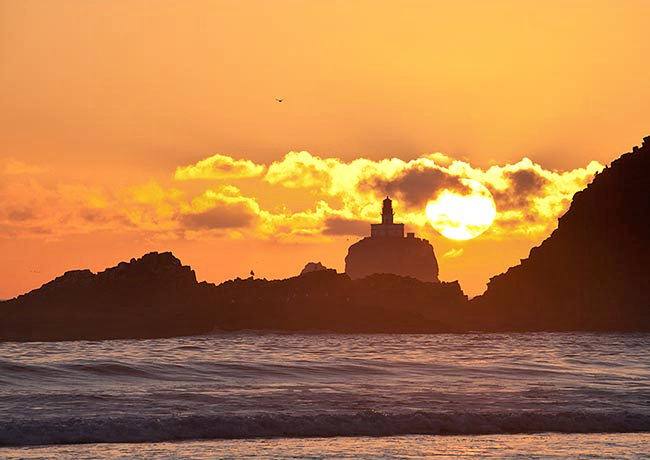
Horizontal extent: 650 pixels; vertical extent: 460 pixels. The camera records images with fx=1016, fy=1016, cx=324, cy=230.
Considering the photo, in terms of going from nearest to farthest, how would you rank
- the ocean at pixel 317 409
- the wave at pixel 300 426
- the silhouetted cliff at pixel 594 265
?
the ocean at pixel 317 409
the wave at pixel 300 426
the silhouetted cliff at pixel 594 265

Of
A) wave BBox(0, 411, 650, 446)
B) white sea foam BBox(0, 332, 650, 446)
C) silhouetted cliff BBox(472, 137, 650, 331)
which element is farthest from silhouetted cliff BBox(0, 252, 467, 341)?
wave BBox(0, 411, 650, 446)

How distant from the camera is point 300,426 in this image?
107 ft

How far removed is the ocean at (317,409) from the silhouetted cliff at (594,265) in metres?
98.8

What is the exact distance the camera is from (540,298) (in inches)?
6348

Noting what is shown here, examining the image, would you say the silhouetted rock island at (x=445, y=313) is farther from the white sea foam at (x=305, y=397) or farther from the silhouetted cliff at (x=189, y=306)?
the white sea foam at (x=305, y=397)

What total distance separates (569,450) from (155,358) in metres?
38.8

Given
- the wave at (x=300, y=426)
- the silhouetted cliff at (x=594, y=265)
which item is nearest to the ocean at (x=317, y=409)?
the wave at (x=300, y=426)

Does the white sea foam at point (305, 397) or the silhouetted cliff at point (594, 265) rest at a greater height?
the silhouetted cliff at point (594, 265)

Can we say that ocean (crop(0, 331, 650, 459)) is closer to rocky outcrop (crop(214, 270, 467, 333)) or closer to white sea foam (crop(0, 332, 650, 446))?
white sea foam (crop(0, 332, 650, 446))

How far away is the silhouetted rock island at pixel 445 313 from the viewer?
146875 mm

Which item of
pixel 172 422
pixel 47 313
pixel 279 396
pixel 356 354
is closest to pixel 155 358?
pixel 356 354

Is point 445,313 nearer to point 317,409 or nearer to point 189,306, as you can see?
point 189,306

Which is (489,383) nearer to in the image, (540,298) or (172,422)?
(172,422)

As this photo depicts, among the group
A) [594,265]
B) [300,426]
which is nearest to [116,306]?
[594,265]
